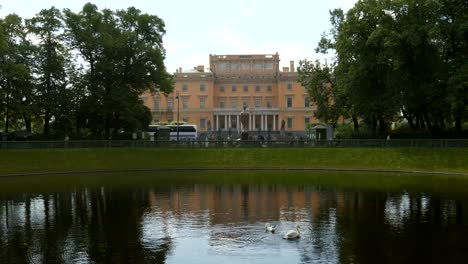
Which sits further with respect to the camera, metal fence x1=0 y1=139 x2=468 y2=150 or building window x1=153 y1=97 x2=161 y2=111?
building window x1=153 y1=97 x2=161 y2=111

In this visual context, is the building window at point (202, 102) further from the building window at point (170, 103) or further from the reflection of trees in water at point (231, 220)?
the reflection of trees in water at point (231, 220)

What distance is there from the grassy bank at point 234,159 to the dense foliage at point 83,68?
7245 millimetres

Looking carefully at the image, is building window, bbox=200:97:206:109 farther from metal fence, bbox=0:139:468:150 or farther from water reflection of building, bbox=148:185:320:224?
water reflection of building, bbox=148:185:320:224

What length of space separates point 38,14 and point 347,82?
33415mm

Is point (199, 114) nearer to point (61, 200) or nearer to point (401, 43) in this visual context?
point (401, 43)

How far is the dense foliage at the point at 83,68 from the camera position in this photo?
53.7 metres

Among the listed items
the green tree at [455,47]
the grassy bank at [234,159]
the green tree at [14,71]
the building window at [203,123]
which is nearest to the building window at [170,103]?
the building window at [203,123]

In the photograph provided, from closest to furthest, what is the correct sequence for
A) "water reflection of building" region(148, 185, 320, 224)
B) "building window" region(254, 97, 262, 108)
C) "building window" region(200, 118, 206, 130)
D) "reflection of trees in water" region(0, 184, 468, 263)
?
1. "reflection of trees in water" region(0, 184, 468, 263)
2. "water reflection of building" region(148, 185, 320, 224)
3. "building window" region(200, 118, 206, 130)
4. "building window" region(254, 97, 262, 108)

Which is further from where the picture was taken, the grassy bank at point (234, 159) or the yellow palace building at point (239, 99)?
the yellow palace building at point (239, 99)

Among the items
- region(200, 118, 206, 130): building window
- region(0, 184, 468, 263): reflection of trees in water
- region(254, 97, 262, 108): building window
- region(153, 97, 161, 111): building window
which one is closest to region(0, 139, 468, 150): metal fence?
region(0, 184, 468, 263): reflection of trees in water

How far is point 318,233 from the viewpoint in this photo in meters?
18.0

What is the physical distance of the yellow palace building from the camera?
11281 cm

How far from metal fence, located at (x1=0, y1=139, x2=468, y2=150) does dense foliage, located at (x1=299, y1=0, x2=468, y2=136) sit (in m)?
3.17

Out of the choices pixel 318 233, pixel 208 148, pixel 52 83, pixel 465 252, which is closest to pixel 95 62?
pixel 52 83
